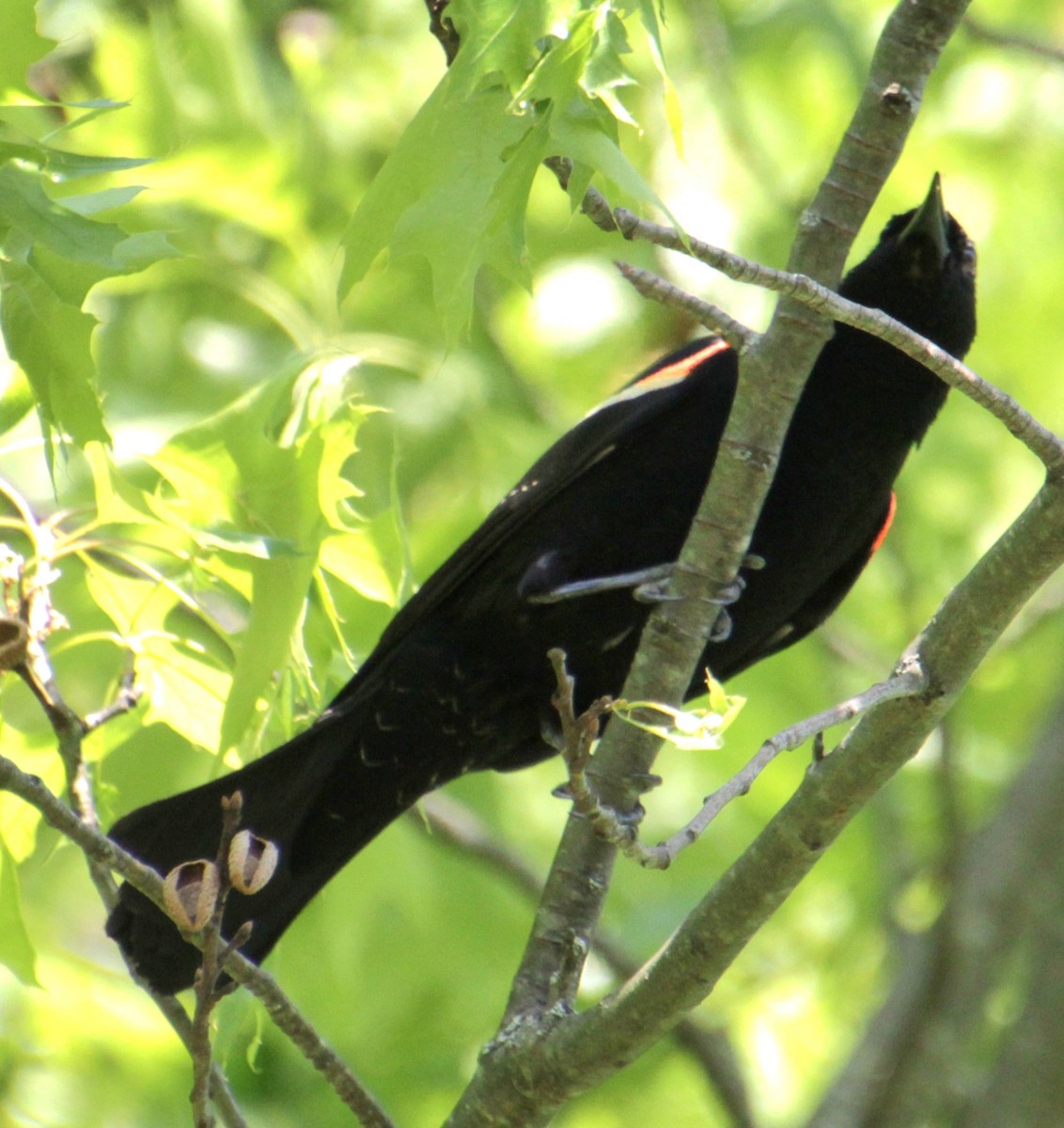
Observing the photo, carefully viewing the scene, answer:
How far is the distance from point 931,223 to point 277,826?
5.95ft

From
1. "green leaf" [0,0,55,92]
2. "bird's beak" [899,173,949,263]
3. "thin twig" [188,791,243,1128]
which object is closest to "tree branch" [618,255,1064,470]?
"green leaf" [0,0,55,92]

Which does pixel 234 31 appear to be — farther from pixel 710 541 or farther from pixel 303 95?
pixel 710 541

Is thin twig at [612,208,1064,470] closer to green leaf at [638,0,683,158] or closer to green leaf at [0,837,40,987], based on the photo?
green leaf at [638,0,683,158]

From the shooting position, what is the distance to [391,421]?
4.40 meters

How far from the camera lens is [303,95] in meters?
4.41

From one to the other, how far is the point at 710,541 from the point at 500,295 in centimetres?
305

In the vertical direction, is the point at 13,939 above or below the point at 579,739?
above

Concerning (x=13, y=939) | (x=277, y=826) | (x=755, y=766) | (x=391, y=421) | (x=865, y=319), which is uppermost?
(x=391, y=421)

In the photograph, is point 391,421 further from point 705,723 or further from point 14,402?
point 705,723

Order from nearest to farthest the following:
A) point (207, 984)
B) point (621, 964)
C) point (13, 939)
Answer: point (207, 984), point (13, 939), point (621, 964)

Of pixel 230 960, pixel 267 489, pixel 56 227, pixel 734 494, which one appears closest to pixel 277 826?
pixel 267 489

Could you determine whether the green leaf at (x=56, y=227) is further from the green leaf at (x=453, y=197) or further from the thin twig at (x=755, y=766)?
the thin twig at (x=755, y=766)

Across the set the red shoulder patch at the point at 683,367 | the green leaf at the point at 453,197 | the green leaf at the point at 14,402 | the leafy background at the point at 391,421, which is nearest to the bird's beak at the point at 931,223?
the red shoulder patch at the point at 683,367

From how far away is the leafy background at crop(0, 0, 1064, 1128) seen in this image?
192 centimetres
